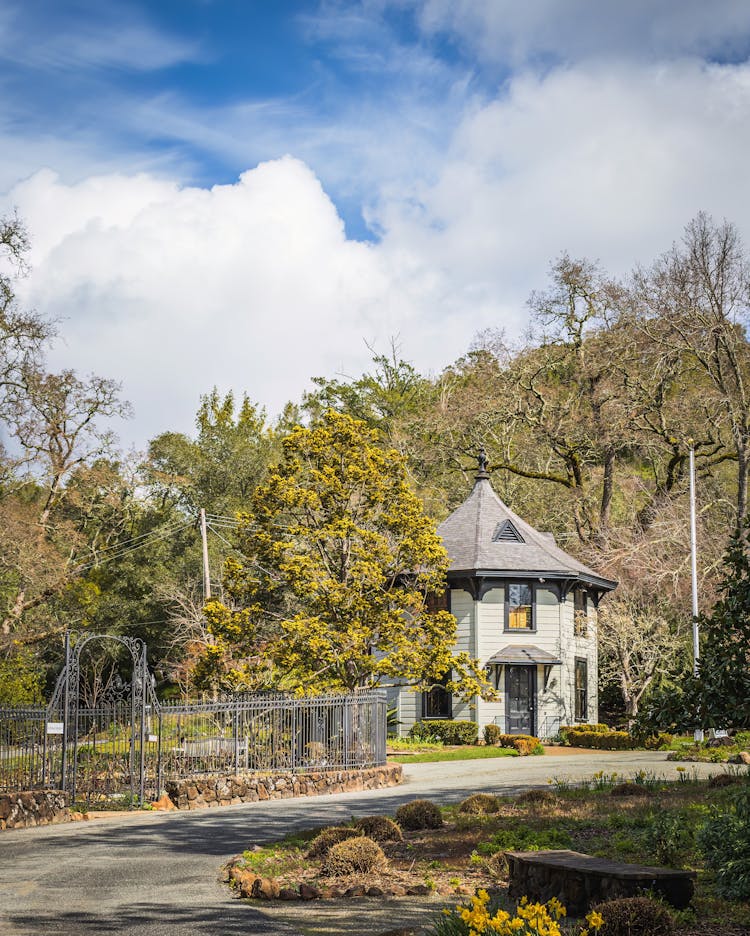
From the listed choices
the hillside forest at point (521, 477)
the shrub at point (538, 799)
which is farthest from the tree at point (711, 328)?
the shrub at point (538, 799)

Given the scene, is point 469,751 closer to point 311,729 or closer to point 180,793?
point 311,729

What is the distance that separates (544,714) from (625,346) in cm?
1444

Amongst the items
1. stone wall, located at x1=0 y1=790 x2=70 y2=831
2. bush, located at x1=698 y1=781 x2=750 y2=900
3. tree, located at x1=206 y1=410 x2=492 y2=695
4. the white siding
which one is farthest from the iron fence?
bush, located at x1=698 y1=781 x2=750 y2=900

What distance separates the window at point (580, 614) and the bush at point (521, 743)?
667cm

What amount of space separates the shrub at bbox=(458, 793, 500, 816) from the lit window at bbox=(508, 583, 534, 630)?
849 inches

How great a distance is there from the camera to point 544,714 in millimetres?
37906

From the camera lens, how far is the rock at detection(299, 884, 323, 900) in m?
11.4

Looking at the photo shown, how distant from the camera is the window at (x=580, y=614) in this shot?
131ft

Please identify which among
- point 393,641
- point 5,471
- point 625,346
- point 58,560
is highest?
point 625,346

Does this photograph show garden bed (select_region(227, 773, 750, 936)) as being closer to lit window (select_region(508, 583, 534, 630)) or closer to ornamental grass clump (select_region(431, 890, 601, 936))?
ornamental grass clump (select_region(431, 890, 601, 936))

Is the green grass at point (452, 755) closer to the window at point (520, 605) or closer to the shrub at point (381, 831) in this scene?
the window at point (520, 605)

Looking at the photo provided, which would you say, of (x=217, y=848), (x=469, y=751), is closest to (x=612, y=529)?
(x=469, y=751)

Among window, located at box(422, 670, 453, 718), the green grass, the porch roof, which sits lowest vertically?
the green grass

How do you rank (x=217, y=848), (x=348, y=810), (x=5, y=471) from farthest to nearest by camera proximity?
(x=5, y=471), (x=348, y=810), (x=217, y=848)
